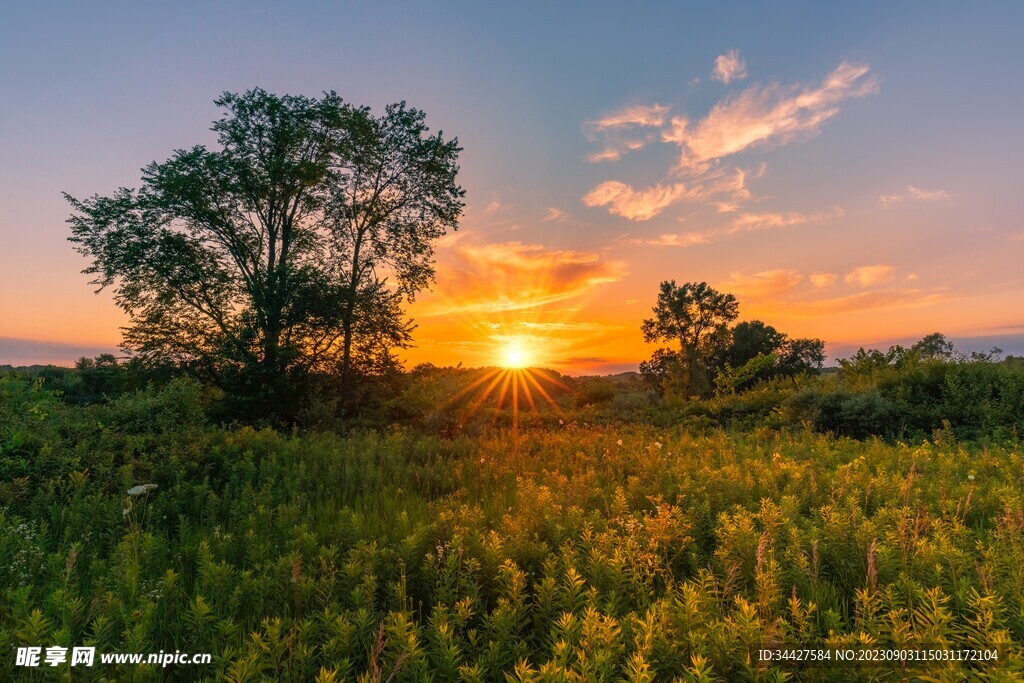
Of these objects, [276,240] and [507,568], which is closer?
[507,568]

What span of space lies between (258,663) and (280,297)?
58.7ft

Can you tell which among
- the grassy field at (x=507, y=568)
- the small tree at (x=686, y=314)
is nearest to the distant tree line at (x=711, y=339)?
the small tree at (x=686, y=314)

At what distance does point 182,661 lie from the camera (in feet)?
10.0

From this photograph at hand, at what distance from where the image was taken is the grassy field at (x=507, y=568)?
2.67m

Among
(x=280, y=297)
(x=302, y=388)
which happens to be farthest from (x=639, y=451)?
(x=280, y=297)

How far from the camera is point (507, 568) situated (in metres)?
3.39

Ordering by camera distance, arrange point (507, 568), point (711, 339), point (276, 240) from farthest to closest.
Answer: point (711, 339) → point (276, 240) → point (507, 568)

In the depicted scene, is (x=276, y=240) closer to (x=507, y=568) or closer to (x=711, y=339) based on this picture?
(x=507, y=568)

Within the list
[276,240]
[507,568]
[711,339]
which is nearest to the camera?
[507,568]

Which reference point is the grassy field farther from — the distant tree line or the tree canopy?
the distant tree line

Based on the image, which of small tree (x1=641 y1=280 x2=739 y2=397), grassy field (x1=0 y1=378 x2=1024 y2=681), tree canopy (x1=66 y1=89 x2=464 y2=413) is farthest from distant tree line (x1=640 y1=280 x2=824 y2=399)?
grassy field (x1=0 y1=378 x2=1024 y2=681)

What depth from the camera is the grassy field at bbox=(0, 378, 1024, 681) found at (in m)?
2.67

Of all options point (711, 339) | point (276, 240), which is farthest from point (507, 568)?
point (711, 339)

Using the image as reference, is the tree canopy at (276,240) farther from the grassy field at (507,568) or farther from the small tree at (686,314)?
the small tree at (686,314)
